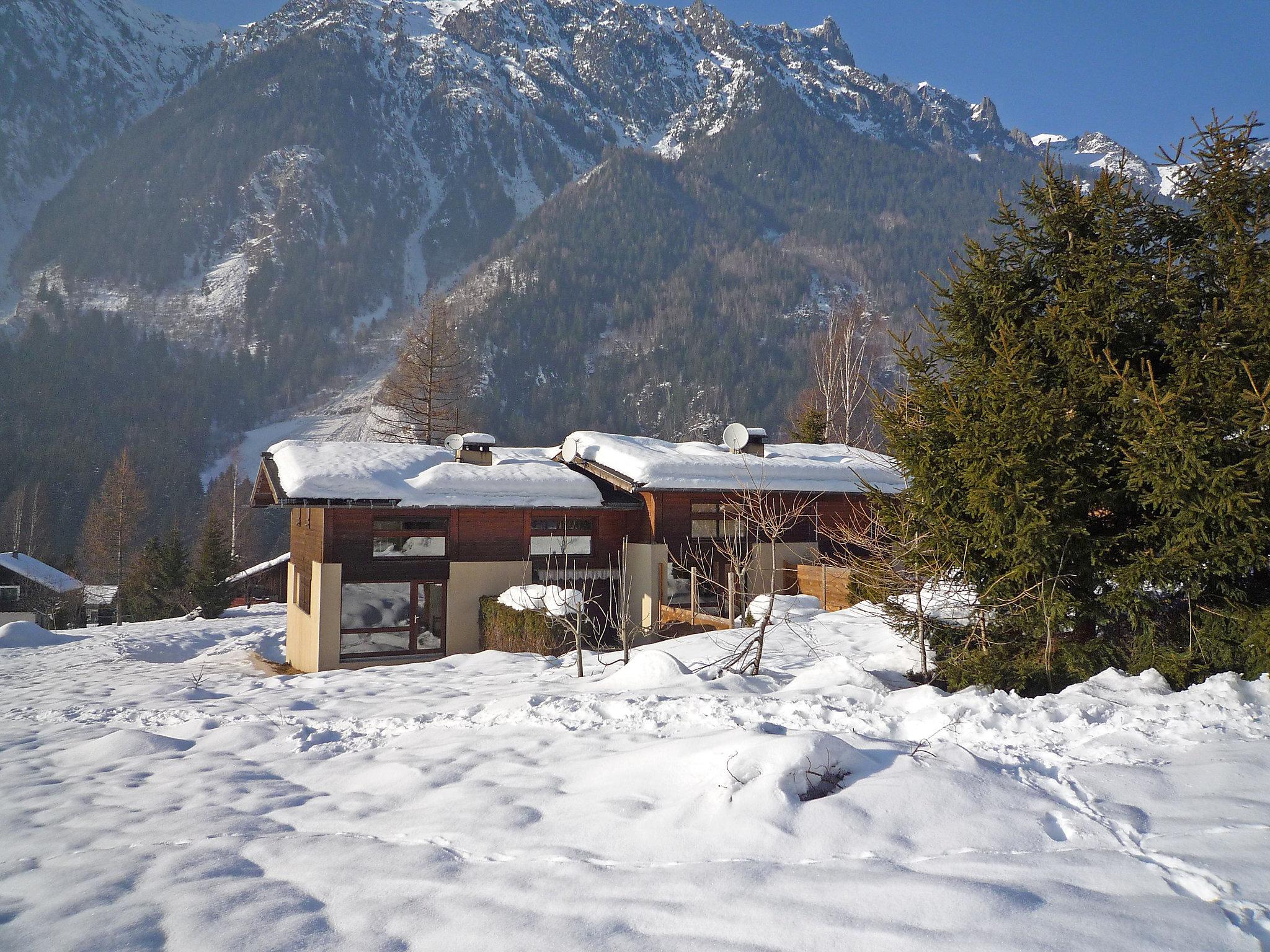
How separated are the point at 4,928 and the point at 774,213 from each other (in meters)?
161

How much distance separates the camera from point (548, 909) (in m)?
3.21

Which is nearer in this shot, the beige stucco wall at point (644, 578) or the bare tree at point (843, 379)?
the beige stucco wall at point (644, 578)

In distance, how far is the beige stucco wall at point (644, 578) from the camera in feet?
57.6

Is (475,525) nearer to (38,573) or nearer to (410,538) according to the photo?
(410,538)

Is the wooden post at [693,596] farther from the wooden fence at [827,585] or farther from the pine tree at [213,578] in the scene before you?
the pine tree at [213,578]

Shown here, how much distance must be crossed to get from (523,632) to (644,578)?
12.5ft

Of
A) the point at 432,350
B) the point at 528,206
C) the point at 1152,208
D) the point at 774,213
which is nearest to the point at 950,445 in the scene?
the point at 1152,208

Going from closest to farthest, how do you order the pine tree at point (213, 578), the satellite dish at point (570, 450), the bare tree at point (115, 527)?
the satellite dish at point (570, 450), the pine tree at point (213, 578), the bare tree at point (115, 527)

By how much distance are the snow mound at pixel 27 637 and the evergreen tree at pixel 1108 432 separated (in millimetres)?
24639

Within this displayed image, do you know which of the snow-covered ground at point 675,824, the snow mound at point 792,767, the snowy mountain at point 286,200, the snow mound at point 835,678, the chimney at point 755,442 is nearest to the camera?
the snow-covered ground at point 675,824

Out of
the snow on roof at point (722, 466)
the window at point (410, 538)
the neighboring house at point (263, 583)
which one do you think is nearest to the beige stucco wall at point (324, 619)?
the window at point (410, 538)

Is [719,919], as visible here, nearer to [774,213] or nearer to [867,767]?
[867,767]

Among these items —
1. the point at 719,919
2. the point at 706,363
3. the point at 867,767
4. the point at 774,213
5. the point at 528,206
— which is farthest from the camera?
the point at 528,206

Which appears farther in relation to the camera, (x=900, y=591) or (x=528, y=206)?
(x=528, y=206)
